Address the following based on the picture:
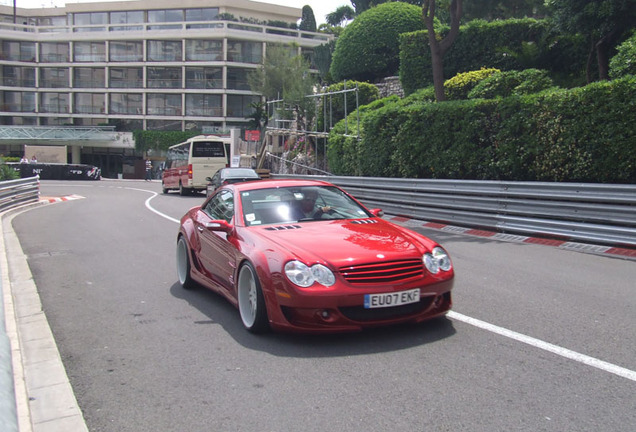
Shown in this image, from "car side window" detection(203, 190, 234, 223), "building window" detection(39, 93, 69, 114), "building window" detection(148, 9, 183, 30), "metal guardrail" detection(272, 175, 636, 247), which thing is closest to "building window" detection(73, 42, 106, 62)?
"building window" detection(39, 93, 69, 114)

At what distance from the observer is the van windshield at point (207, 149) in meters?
31.4

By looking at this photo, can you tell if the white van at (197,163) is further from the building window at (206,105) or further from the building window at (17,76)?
the building window at (17,76)

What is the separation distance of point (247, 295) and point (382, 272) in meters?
1.37

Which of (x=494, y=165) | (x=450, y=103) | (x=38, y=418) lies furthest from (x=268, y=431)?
(x=450, y=103)

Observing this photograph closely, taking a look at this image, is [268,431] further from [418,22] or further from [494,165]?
[418,22]

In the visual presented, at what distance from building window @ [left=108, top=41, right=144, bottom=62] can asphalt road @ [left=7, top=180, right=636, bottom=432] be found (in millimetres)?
64661

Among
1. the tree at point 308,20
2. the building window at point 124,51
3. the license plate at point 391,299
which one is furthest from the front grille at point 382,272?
the tree at point 308,20

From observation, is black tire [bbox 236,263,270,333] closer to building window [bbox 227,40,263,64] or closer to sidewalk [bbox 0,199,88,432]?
sidewalk [bbox 0,199,88,432]

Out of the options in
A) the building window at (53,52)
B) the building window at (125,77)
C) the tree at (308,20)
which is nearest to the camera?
the building window at (125,77)

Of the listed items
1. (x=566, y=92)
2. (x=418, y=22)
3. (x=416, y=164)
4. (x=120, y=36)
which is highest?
(x=120, y=36)

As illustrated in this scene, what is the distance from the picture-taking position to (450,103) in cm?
1595

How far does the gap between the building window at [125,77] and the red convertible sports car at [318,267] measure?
66425mm

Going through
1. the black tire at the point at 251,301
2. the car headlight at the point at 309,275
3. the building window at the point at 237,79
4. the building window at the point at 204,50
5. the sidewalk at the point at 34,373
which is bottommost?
the sidewalk at the point at 34,373

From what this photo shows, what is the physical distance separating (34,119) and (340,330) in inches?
2942
